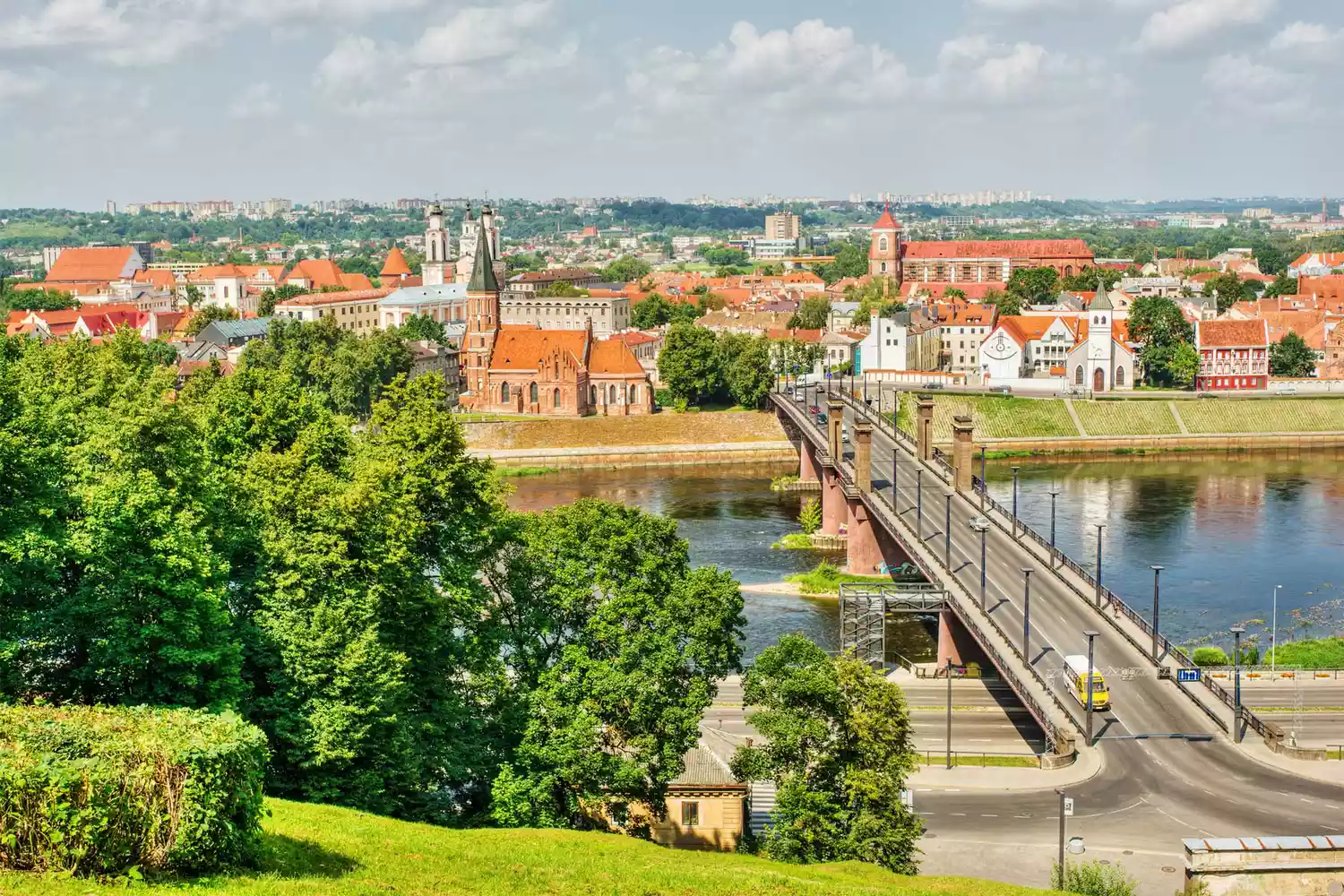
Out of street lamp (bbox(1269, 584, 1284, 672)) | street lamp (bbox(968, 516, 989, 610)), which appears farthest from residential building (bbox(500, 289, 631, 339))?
street lamp (bbox(1269, 584, 1284, 672))

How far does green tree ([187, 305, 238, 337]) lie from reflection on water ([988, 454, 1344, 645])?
78.5 meters

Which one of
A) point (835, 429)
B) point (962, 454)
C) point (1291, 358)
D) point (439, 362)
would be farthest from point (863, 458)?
point (1291, 358)

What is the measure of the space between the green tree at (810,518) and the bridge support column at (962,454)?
8.46 m

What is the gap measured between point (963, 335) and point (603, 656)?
103m

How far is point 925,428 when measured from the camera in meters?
73.9

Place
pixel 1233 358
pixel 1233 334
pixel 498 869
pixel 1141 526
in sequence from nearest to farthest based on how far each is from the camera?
pixel 498 869 < pixel 1141 526 < pixel 1233 358 < pixel 1233 334

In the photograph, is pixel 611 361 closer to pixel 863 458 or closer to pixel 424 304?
pixel 863 458

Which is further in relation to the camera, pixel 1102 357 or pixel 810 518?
pixel 1102 357

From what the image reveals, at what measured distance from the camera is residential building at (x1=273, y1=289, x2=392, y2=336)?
150875mm

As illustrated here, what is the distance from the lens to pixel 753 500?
83125mm

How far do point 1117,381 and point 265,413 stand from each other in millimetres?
87732

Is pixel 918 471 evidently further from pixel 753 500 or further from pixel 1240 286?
pixel 1240 286

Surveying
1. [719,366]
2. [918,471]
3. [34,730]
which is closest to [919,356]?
[719,366]

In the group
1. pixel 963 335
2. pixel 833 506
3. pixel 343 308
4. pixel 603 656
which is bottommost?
pixel 833 506
